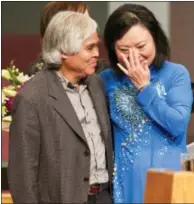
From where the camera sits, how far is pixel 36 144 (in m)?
2.42

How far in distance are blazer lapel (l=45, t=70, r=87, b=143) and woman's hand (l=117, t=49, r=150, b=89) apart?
0.76 feet

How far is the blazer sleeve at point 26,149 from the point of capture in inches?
95.0

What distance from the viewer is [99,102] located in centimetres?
252

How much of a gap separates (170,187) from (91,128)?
734 millimetres

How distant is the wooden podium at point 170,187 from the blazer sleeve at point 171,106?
0.62 m

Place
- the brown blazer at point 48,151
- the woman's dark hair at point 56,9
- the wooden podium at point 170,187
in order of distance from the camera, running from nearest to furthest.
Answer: the wooden podium at point 170,187
the brown blazer at point 48,151
the woman's dark hair at point 56,9

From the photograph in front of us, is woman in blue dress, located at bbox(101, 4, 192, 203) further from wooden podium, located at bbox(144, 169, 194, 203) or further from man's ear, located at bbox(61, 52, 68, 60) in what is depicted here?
wooden podium, located at bbox(144, 169, 194, 203)

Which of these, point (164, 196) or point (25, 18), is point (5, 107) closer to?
point (25, 18)

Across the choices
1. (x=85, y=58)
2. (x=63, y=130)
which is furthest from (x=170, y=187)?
(x=85, y=58)

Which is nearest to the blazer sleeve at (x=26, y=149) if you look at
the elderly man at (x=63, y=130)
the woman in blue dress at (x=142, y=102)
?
the elderly man at (x=63, y=130)

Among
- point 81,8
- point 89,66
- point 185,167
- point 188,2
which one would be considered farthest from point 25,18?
point 185,167

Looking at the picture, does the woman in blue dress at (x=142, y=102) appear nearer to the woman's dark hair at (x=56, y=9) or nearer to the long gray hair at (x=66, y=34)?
the long gray hair at (x=66, y=34)

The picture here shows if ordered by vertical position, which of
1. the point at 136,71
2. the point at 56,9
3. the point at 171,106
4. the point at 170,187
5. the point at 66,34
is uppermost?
the point at 56,9

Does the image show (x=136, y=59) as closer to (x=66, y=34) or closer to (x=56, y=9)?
(x=66, y=34)
